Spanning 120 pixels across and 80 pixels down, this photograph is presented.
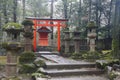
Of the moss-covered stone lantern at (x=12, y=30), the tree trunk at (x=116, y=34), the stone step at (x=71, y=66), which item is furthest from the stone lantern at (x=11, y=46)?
the tree trunk at (x=116, y=34)

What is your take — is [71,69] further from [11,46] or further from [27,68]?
[11,46]

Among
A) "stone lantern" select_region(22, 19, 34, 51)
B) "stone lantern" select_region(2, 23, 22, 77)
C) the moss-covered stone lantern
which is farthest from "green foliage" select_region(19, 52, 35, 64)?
the moss-covered stone lantern

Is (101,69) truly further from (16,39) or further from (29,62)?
(16,39)

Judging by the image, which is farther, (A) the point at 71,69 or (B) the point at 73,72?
(A) the point at 71,69

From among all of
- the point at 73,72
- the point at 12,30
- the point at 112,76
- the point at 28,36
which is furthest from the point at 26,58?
the point at 112,76

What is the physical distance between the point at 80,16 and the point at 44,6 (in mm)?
8897

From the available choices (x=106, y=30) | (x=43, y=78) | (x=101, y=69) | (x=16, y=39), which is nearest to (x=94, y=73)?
(x=101, y=69)

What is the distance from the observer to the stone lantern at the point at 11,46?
26.6 feet

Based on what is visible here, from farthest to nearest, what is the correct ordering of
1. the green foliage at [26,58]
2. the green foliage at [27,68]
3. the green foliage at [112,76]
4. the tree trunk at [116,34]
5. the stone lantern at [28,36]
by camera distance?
the tree trunk at [116,34] → the stone lantern at [28,36] → the green foliage at [26,58] → the green foliage at [27,68] → the green foliage at [112,76]

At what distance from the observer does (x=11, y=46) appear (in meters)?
8.06

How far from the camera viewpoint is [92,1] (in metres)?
23.6

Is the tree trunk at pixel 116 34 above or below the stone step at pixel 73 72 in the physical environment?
above

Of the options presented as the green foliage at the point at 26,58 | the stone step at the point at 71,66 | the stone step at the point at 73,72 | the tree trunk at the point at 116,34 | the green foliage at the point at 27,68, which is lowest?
the stone step at the point at 73,72

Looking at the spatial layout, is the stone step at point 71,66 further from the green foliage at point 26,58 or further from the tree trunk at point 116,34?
the tree trunk at point 116,34
